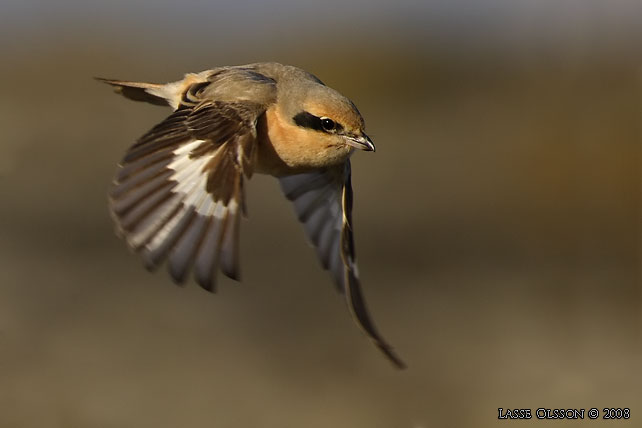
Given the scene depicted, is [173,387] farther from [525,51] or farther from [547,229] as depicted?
[525,51]

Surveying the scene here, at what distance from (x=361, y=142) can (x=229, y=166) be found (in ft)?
2.30

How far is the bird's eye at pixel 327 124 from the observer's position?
14.7ft

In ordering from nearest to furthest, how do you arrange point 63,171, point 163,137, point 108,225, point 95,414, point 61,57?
point 163,137 < point 95,414 < point 108,225 < point 63,171 < point 61,57

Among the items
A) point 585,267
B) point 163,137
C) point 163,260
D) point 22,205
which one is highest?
point 163,137

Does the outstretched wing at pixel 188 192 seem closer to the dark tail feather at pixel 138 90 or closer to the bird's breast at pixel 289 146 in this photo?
the bird's breast at pixel 289 146

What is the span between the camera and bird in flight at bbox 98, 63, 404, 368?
150 inches

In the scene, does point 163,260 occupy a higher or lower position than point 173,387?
higher

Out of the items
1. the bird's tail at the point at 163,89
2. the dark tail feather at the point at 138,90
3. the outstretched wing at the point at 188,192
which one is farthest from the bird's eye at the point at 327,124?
the dark tail feather at the point at 138,90

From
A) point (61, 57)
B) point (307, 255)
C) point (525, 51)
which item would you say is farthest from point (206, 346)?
point (525, 51)

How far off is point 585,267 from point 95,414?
6886 millimetres

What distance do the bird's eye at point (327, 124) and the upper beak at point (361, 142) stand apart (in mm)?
82

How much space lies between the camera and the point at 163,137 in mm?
4090

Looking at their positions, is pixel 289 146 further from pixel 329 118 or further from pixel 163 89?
pixel 163 89

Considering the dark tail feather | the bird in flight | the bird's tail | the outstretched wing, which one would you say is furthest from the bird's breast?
the dark tail feather
